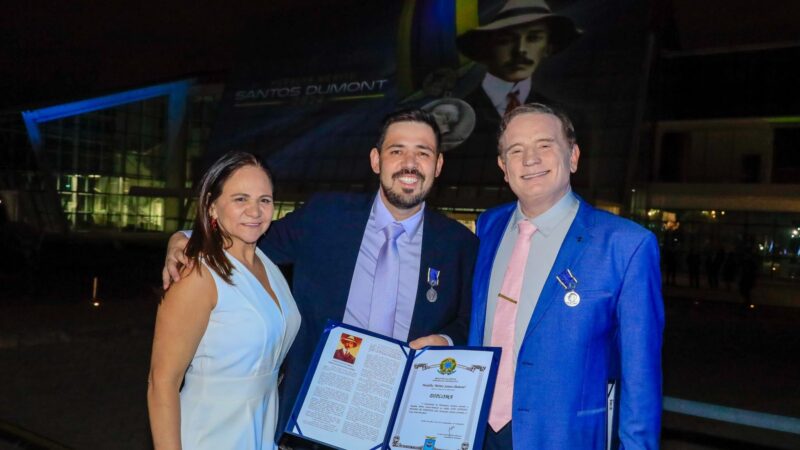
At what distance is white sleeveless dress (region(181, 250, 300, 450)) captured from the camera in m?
2.59

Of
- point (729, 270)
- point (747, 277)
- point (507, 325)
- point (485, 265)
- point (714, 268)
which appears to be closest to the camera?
point (507, 325)

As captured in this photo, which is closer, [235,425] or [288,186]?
[235,425]

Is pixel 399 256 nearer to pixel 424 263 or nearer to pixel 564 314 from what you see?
pixel 424 263

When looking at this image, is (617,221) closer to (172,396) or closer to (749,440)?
(172,396)

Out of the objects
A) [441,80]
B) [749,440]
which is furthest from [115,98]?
[749,440]

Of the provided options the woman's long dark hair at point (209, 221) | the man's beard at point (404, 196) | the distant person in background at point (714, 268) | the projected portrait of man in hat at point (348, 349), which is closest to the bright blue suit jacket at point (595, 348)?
the projected portrait of man in hat at point (348, 349)

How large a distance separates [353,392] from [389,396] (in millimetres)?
145

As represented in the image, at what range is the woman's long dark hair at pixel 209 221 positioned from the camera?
8.67 ft

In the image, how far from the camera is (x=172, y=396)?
2.49 meters

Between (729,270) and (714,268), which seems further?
(714,268)

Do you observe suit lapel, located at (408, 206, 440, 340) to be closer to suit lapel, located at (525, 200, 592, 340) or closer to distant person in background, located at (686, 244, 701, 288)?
suit lapel, located at (525, 200, 592, 340)

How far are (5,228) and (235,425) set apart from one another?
20.8 metres

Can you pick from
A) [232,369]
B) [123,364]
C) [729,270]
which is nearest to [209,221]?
[232,369]

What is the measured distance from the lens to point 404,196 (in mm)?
2994
